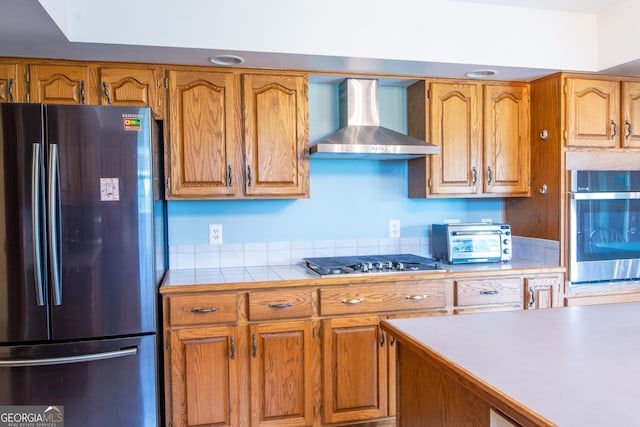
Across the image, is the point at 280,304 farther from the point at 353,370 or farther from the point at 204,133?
the point at 204,133

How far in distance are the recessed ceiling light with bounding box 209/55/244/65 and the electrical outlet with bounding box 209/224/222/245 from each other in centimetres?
101

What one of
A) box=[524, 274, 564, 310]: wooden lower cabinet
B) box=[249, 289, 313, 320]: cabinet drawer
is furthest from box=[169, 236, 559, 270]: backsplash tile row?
box=[249, 289, 313, 320]: cabinet drawer

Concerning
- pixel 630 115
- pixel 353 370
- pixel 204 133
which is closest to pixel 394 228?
pixel 353 370

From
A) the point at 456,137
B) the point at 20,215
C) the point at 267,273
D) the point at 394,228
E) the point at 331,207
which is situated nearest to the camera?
the point at 20,215

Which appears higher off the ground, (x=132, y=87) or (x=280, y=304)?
(x=132, y=87)

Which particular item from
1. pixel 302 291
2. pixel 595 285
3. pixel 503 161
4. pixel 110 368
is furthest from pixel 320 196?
pixel 595 285

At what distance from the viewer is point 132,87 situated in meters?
2.52

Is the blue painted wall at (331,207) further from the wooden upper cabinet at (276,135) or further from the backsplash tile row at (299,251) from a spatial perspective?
the wooden upper cabinet at (276,135)

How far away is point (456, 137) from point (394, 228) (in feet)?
2.47

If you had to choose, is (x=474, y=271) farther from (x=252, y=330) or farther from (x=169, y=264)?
(x=169, y=264)

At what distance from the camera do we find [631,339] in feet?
4.38

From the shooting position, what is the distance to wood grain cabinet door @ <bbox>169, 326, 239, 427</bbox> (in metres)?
2.30

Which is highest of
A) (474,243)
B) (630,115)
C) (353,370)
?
(630,115)

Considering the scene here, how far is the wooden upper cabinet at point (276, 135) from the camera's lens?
2666 mm
